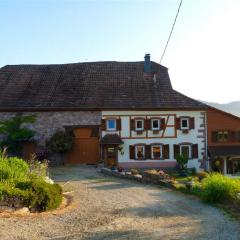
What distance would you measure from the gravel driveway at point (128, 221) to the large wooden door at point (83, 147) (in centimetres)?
1701

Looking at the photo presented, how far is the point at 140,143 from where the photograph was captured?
3412 centimetres

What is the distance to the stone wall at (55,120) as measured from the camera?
3338 cm

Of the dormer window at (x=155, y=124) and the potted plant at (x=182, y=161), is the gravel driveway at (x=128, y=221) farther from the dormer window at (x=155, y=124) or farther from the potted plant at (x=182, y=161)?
the dormer window at (x=155, y=124)

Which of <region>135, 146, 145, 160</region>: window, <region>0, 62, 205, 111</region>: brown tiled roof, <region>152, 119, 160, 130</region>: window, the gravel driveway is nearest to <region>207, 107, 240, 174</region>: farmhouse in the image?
<region>0, 62, 205, 111</region>: brown tiled roof

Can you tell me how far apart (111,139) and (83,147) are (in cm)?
226

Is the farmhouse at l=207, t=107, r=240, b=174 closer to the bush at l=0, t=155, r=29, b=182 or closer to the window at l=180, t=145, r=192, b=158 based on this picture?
the window at l=180, t=145, r=192, b=158

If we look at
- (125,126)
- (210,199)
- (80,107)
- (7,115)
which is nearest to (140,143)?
(125,126)

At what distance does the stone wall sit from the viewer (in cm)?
3338

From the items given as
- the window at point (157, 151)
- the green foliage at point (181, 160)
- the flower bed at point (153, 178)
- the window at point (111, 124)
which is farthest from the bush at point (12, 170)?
the window at point (157, 151)

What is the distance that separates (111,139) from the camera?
33.2m

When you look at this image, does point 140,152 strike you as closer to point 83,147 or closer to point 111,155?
point 111,155

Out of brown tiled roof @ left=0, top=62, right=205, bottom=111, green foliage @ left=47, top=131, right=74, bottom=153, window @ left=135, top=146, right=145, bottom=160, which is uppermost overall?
brown tiled roof @ left=0, top=62, right=205, bottom=111

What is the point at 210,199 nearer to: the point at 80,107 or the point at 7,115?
the point at 80,107

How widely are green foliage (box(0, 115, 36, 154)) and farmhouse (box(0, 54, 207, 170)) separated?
0.54 metres
